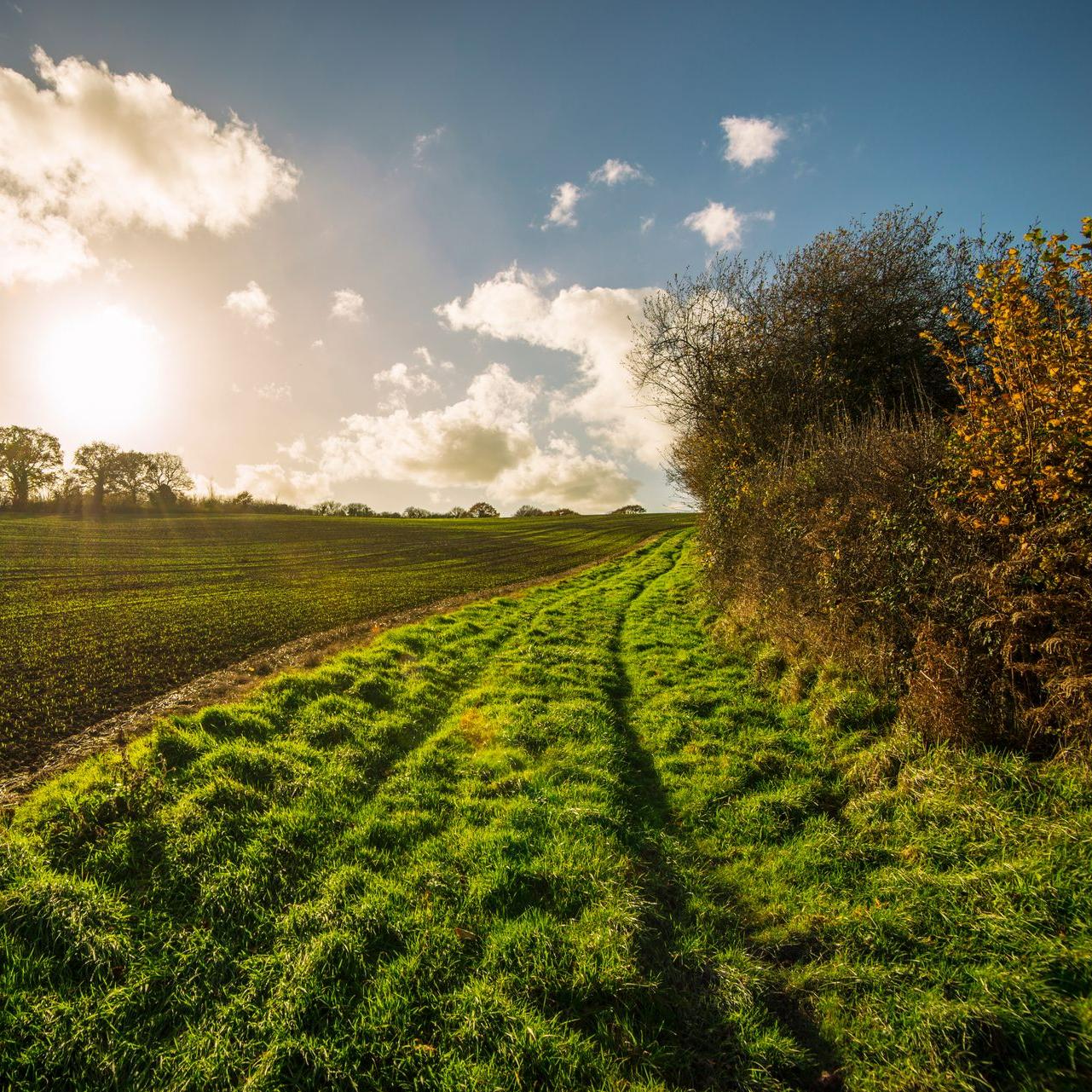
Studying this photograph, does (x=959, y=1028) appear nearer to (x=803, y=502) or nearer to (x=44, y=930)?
(x=44, y=930)

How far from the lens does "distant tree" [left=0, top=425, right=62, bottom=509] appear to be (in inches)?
2477

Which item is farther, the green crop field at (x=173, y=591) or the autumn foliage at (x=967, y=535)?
the green crop field at (x=173, y=591)

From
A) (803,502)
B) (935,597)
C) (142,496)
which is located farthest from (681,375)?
(142,496)

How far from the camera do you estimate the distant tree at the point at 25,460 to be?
2477 inches

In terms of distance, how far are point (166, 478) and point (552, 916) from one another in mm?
93353

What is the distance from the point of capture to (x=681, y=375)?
20203mm

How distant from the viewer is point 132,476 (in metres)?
71.9

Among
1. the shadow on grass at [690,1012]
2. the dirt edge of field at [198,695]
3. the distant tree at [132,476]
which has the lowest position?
the dirt edge of field at [198,695]

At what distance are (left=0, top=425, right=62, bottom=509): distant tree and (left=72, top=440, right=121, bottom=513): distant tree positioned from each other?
2.51 m

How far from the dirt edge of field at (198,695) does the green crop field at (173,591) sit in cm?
40

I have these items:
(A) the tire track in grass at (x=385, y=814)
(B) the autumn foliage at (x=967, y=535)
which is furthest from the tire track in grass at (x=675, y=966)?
(B) the autumn foliage at (x=967, y=535)

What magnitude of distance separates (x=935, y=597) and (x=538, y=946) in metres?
6.27

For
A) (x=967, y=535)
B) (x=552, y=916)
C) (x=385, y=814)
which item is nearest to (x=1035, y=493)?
(x=967, y=535)

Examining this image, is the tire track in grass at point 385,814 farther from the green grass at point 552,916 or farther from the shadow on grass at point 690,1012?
the shadow on grass at point 690,1012
